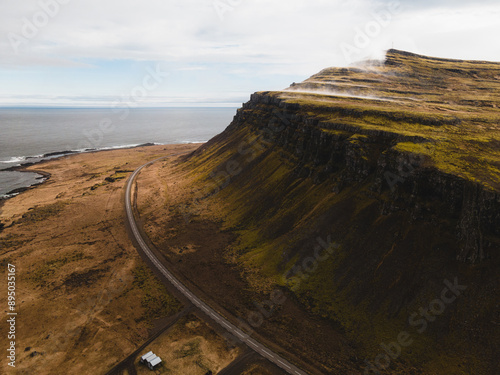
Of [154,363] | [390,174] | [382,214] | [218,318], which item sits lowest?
[154,363]

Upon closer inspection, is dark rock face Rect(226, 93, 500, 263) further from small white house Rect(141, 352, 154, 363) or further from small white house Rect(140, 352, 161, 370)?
small white house Rect(141, 352, 154, 363)

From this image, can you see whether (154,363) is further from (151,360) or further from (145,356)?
(145,356)

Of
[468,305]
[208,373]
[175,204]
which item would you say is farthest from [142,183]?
[468,305]

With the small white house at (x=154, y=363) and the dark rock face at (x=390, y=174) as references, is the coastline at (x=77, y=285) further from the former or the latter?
the dark rock face at (x=390, y=174)

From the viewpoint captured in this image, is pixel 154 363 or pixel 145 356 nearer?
pixel 154 363

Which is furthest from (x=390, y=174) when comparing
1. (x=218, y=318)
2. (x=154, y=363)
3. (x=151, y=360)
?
(x=151, y=360)

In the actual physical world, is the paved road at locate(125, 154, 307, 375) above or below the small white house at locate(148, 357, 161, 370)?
above

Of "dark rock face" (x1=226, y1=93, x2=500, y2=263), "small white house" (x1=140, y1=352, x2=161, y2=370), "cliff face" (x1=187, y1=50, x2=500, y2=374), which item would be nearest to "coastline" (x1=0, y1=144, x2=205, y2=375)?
"small white house" (x1=140, y1=352, x2=161, y2=370)
